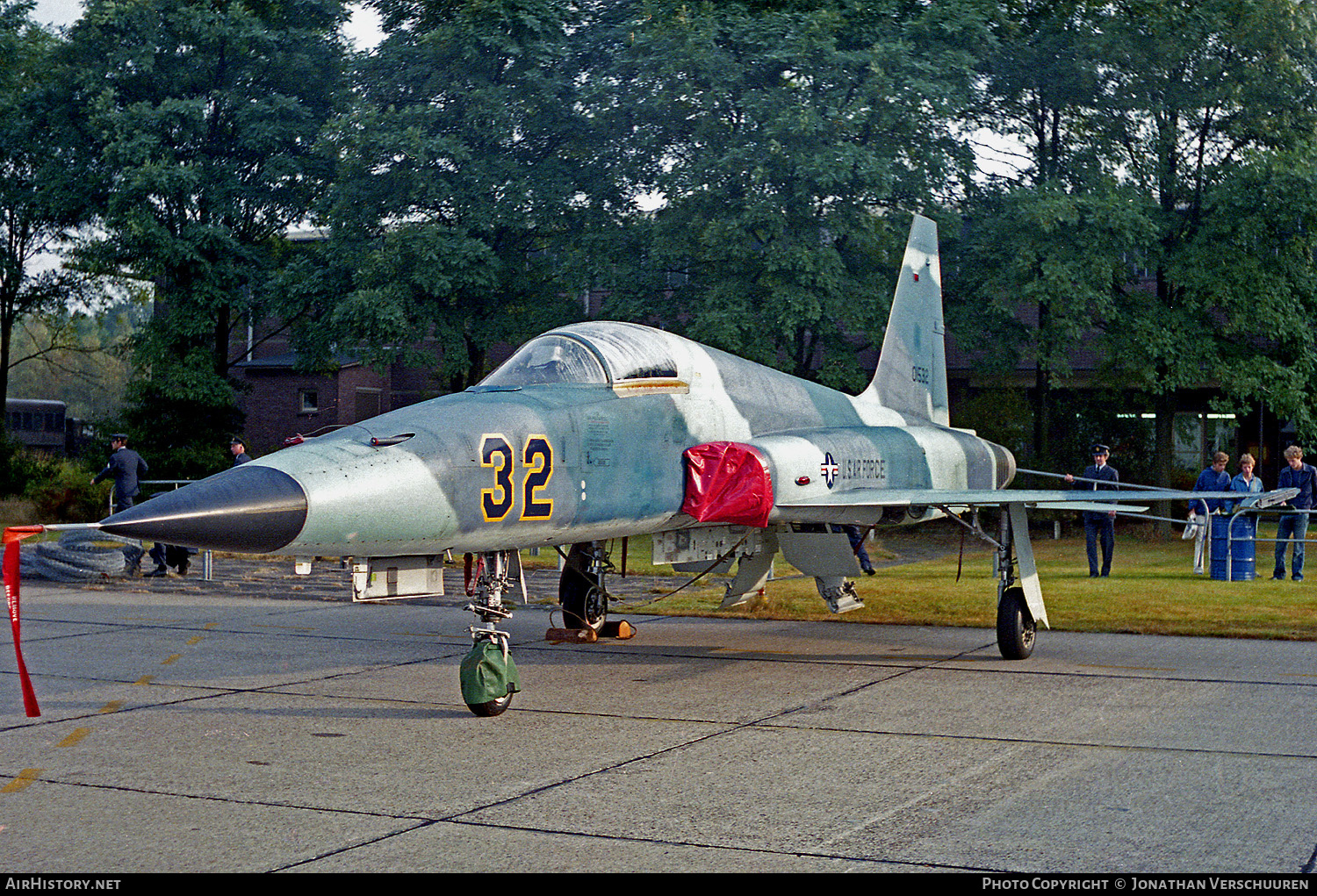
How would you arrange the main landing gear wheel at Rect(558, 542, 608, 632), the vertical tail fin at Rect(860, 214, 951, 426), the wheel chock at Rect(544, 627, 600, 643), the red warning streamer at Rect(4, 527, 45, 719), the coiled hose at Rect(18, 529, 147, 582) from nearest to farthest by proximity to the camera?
the red warning streamer at Rect(4, 527, 45, 719), the main landing gear wheel at Rect(558, 542, 608, 632), the wheel chock at Rect(544, 627, 600, 643), the vertical tail fin at Rect(860, 214, 951, 426), the coiled hose at Rect(18, 529, 147, 582)

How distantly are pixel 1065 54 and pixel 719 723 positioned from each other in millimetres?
25195

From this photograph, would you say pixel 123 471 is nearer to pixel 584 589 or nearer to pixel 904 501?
pixel 584 589

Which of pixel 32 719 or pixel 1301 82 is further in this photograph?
pixel 1301 82

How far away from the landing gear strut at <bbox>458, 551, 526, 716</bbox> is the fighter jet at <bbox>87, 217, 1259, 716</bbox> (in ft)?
0.04

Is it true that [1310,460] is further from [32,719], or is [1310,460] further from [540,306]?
[32,719]

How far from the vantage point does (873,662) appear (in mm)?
10867

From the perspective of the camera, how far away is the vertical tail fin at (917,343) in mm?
14336

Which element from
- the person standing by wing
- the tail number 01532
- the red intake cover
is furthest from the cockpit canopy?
the person standing by wing

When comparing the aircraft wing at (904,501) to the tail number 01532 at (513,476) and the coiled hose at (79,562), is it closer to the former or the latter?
the tail number 01532 at (513,476)

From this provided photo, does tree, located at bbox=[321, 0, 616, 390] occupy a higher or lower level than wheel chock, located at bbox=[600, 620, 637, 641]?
higher

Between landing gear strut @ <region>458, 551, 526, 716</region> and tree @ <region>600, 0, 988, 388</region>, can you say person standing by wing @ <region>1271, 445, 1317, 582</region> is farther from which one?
landing gear strut @ <region>458, 551, 526, 716</region>

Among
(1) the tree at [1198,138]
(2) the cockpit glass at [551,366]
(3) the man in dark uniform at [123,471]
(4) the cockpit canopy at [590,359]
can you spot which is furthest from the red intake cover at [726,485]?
(1) the tree at [1198,138]

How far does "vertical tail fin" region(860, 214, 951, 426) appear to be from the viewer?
47.0 feet

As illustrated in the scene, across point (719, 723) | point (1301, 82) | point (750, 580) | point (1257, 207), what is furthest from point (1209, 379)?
point (719, 723)
